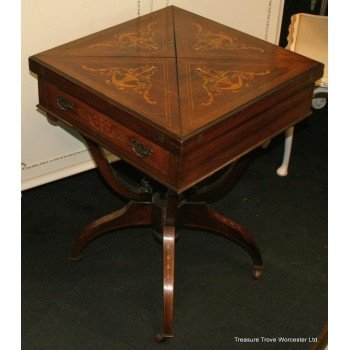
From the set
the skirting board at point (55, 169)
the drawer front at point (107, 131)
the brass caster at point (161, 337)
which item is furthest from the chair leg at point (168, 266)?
the skirting board at point (55, 169)

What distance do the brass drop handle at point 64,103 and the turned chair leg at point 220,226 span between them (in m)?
0.57

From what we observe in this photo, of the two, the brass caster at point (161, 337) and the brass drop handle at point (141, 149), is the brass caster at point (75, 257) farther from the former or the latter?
the brass drop handle at point (141, 149)

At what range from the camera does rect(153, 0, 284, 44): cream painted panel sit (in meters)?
2.41

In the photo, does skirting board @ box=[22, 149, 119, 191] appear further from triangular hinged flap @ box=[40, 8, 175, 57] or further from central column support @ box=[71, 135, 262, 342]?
triangular hinged flap @ box=[40, 8, 175, 57]

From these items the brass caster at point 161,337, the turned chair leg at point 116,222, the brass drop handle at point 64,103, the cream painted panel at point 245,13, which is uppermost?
the cream painted panel at point 245,13

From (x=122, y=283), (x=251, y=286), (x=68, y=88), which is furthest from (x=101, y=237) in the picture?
(x=68, y=88)

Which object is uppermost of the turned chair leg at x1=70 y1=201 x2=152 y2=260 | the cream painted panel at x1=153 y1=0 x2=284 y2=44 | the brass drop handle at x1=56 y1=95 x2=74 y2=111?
the cream painted panel at x1=153 y1=0 x2=284 y2=44

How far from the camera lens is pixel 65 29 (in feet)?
6.83

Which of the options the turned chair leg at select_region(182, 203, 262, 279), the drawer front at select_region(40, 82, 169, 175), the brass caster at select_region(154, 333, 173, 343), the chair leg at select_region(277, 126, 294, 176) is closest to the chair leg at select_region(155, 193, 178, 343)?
the brass caster at select_region(154, 333, 173, 343)

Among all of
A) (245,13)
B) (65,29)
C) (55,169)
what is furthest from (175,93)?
(245,13)

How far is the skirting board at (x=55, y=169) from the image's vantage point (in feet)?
7.61

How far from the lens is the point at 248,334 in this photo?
1.97 m

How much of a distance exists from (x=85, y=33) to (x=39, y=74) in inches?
15.0

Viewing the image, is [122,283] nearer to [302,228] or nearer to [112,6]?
[302,228]
